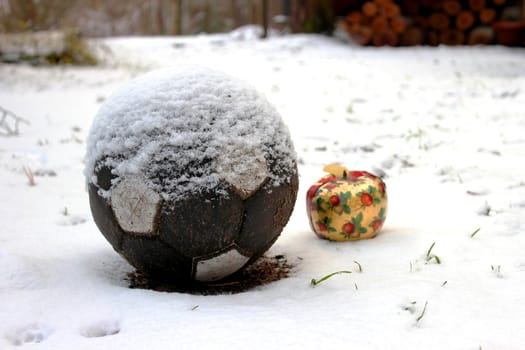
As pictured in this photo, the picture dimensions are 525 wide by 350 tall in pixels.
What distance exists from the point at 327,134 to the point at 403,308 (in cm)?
321

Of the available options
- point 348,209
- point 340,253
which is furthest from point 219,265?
point 348,209

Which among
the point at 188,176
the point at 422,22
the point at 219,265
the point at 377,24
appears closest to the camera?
the point at 188,176

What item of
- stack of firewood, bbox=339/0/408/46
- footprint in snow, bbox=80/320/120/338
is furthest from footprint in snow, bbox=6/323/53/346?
stack of firewood, bbox=339/0/408/46

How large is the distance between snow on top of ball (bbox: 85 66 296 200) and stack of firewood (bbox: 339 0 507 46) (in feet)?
27.8

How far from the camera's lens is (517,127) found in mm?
4746

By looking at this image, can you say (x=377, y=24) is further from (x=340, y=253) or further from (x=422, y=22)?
(x=340, y=253)

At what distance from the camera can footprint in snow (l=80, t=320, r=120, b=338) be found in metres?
1.86

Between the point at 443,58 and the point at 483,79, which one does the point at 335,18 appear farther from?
the point at 483,79

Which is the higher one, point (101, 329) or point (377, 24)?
point (377, 24)

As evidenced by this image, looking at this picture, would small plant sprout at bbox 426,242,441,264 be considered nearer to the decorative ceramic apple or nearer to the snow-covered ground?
the snow-covered ground

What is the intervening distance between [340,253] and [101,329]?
112cm

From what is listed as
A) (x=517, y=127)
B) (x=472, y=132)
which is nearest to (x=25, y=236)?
(x=472, y=132)

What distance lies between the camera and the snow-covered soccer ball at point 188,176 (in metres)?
2.04

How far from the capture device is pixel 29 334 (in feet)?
6.03
